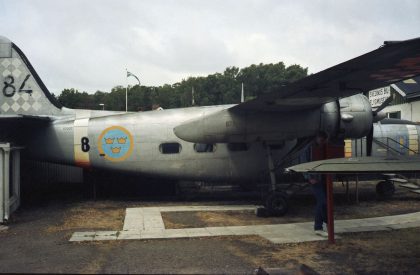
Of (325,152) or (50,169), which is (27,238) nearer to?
(325,152)

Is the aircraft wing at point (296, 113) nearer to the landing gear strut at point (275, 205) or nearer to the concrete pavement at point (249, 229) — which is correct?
the landing gear strut at point (275, 205)

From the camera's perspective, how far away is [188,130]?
1429cm

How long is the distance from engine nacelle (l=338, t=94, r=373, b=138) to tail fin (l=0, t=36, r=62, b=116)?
12199 millimetres

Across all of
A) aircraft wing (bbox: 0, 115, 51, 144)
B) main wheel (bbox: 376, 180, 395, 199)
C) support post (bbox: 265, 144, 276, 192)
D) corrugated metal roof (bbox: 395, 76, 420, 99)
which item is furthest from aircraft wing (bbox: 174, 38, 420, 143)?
corrugated metal roof (bbox: 395, 76, 420, 99)

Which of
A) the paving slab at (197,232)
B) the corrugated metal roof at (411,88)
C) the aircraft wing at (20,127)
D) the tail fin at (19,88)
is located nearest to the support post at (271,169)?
the paving slab at (197,232)

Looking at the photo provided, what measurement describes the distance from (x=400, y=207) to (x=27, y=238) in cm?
1325

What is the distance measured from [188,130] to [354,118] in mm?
6361

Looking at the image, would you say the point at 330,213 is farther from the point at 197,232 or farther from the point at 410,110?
the point at 410,110

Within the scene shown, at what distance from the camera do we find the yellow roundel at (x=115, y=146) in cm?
1622

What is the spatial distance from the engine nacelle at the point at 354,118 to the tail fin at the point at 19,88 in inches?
480

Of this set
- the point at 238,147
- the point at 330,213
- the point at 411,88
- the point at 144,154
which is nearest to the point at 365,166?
the point at 330,213

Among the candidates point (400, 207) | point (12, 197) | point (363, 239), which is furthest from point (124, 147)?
point (400, 207)

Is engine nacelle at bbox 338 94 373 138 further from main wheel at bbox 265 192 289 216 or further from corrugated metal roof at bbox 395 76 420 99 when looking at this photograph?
corrugated metal roof at bbox 395 76 420 99

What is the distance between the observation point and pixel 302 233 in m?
11.2
